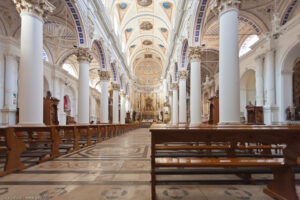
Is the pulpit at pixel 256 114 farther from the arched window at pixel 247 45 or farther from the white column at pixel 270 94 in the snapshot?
the arched window at pixel 247 45

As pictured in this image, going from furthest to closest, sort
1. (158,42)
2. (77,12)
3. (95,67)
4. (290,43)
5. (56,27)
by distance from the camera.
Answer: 1. (158,42)
2. (95,67)
3. (56,27)
4. (290,43)
5. (77,12)

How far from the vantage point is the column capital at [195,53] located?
364 inches

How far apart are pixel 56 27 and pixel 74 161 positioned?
45.1ft

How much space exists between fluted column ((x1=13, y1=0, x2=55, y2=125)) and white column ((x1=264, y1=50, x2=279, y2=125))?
12024mm

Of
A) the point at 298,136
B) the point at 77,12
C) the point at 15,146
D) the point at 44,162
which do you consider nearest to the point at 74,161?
the point at 44,162

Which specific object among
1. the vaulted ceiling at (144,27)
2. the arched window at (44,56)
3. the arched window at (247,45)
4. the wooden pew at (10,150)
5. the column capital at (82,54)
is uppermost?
the vaulted ceiling at (144,27)

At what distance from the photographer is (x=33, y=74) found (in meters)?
5.31

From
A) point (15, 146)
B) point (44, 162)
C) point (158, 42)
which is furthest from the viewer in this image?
point (158, 42)

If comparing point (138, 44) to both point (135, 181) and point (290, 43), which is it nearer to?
point (290, 43)

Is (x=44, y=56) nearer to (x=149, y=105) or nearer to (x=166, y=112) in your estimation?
(x=166, y=112)

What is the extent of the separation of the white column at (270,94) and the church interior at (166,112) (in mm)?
64

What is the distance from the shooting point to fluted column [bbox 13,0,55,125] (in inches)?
206

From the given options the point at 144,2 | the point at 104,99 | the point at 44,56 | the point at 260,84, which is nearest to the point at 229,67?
the point at 260,84

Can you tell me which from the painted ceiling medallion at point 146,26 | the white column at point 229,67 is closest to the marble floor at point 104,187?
the white column at point 229,67
